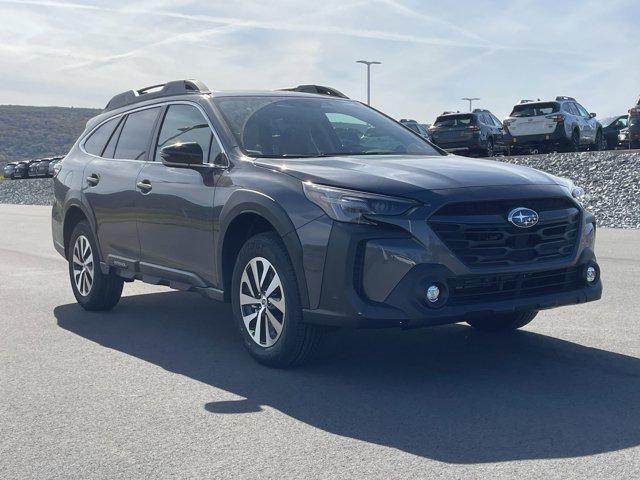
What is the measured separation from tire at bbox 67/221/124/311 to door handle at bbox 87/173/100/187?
39 centimetres

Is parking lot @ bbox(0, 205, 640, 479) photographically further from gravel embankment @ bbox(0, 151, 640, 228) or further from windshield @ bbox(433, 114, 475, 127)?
windshield @ bbox(433, 114, 475, 127)

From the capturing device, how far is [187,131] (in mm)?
7324

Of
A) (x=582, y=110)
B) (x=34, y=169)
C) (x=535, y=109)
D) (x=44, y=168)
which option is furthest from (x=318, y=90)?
(x=34, y=169)

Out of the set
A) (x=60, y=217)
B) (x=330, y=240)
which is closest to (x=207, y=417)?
(x=330, y=240)

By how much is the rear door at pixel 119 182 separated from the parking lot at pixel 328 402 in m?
0.65

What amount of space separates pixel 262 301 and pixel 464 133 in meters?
26.7

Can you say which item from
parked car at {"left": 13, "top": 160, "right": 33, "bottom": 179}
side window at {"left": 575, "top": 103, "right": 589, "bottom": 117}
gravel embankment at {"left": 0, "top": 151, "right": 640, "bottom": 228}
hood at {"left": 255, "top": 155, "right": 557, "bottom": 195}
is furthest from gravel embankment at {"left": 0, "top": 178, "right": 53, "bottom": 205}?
hood at {"left": 255, "top": 155, "right": 557, "bottom": 195}

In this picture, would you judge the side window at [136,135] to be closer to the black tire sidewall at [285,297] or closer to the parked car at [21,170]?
the black tire sidewall at [285,297]

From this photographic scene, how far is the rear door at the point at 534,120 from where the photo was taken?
3016 cm

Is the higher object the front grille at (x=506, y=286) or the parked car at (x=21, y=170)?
the front grille at (x=506, y=286)

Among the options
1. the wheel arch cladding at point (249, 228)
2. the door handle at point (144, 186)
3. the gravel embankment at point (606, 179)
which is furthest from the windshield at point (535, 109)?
the wheel arch cladding at point (249, 228)

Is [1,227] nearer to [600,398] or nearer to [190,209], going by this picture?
[190,209]

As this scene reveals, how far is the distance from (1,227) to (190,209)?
654 inches

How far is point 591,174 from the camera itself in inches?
899
